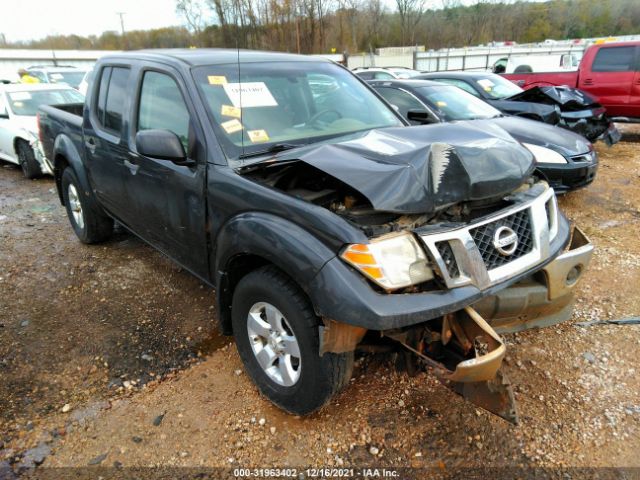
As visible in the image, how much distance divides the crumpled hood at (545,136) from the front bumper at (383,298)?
4026 mm

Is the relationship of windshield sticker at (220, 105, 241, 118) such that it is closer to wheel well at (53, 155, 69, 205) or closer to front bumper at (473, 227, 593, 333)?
front bumper at (473, 227, 593, 333)

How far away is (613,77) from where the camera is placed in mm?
9445

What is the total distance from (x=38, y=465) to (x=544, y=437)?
8.34 feet

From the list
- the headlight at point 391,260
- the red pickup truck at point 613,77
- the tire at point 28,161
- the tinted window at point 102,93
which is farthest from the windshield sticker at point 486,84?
the tire at point 28,161

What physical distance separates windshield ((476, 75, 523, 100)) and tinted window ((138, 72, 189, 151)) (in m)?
6.46

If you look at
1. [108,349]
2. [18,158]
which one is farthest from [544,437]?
[18,158]

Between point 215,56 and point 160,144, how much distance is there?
35.5 inches

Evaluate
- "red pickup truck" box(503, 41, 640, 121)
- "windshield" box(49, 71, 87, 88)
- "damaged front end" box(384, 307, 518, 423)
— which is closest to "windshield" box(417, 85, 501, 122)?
"red pickup truck" box(503, 41, 640, 121)

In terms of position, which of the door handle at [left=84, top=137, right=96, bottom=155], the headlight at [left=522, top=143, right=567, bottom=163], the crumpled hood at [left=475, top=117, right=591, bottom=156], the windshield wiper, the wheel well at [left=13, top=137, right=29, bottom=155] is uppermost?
the windshield wiper

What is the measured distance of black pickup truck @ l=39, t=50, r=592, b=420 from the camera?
197cm

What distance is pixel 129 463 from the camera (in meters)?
2.28

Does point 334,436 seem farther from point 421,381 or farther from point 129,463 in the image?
point 129,463

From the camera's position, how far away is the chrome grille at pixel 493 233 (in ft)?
6.98

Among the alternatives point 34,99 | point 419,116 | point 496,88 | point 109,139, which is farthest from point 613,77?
point 34,99
